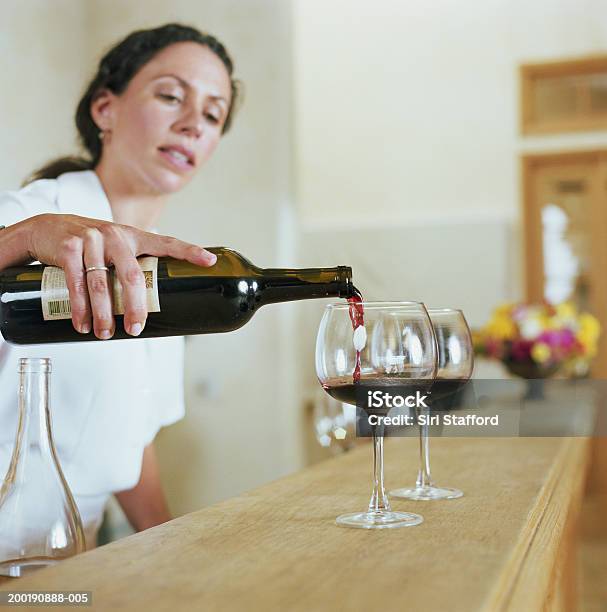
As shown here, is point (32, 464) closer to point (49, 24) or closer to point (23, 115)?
point (23, 115)

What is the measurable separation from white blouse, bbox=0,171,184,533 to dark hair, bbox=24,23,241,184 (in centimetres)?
17

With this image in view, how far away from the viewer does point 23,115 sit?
125 inches

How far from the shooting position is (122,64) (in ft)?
4.79

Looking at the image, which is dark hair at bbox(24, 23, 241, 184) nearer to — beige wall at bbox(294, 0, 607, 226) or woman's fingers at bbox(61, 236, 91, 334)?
woman's fingers at bbox(61, 236, 91, 334)

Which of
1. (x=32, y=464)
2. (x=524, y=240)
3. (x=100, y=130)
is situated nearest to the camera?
(x=32, y=464)

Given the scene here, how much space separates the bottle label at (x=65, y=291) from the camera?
2.66 ft

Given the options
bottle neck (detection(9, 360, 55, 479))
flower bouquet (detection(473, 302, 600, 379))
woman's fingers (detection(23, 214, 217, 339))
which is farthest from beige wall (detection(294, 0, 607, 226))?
bottle neck (detection(9, 360, 55, 479))

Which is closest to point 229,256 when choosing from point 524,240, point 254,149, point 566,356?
point 566,356

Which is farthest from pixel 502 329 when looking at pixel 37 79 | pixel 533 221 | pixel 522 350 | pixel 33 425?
pixel 33 425

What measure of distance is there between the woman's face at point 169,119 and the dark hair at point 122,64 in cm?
1

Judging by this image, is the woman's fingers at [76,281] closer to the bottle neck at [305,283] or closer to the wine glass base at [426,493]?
the bottle neck at [305,283]

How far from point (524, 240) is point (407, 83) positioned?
1031 millimetres

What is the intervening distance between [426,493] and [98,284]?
1.38 ft

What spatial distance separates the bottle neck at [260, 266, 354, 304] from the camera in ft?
2.85
